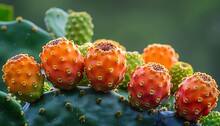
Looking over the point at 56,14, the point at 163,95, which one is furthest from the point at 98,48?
the point at 56,14

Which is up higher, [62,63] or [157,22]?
[62,63]

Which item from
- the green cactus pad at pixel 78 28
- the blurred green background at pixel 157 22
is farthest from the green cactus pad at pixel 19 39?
the blurred green background at pixel 157 22

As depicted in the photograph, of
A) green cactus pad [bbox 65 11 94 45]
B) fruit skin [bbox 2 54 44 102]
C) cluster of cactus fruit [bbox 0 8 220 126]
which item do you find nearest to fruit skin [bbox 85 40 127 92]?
cluster of cactus fruit [bbox 0 8 220 126]

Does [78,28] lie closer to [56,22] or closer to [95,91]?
[56,22]

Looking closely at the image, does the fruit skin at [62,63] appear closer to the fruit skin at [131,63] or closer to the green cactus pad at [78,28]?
the fruit skin at [131,63]

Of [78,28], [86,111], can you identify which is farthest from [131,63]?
[78,28]
